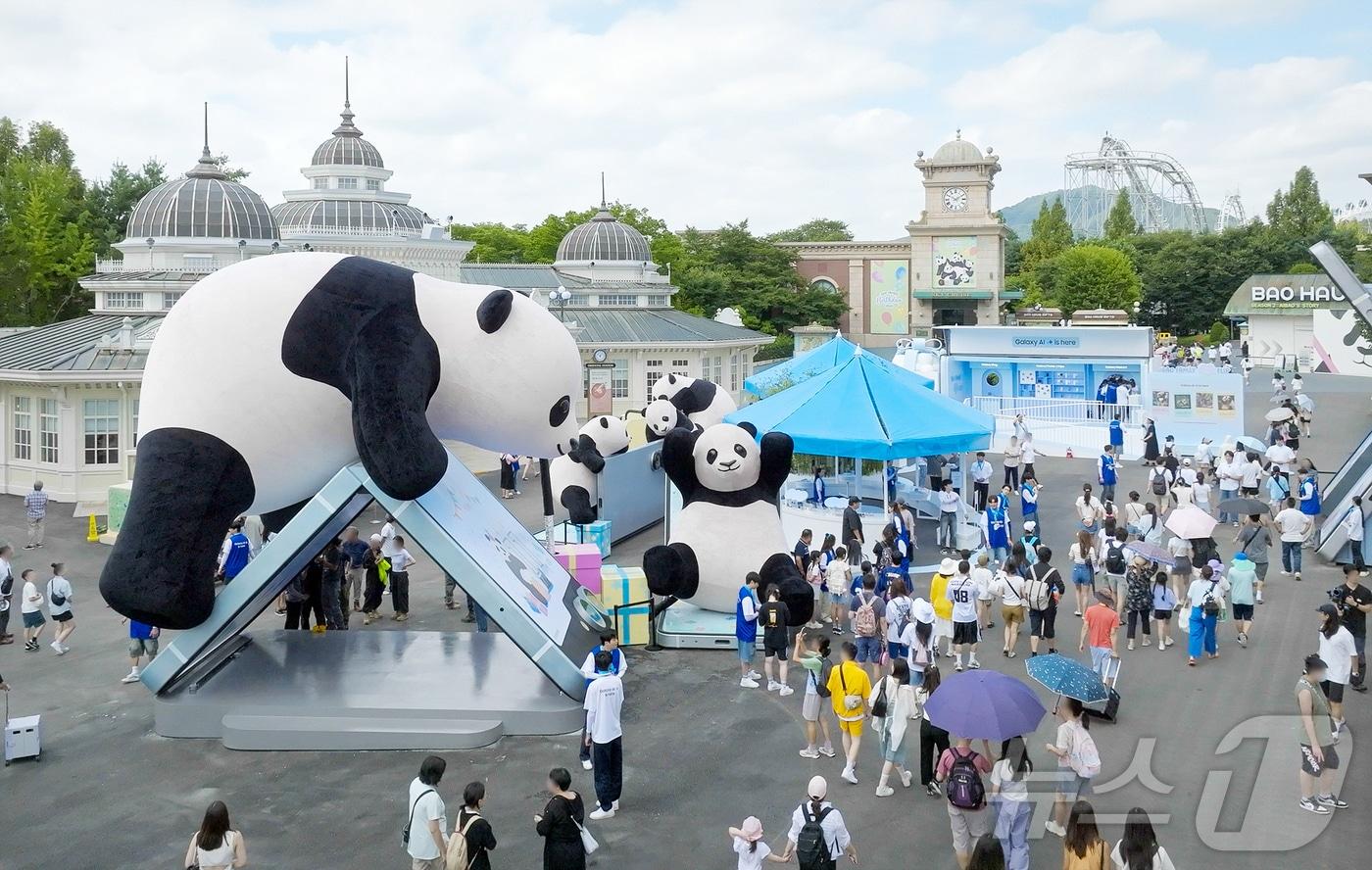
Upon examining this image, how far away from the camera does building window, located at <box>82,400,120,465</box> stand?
2212 centimetres

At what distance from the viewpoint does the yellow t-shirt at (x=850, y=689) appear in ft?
29.3

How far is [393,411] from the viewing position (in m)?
9.72

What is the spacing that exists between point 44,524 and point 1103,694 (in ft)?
63.2

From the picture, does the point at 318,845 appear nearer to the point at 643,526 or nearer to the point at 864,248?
the point at 643,526

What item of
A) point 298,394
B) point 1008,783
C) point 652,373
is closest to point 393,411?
point 298,394

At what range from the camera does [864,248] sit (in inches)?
2488

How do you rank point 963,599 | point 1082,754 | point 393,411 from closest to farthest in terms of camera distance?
point 1082,754 < point 393,411 < point 963,599

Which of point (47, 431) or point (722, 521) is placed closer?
point (722, 521)

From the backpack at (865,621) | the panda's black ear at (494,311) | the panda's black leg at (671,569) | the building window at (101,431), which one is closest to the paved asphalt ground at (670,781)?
the panda's black leg at (671,569)

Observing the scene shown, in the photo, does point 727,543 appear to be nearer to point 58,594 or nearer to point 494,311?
point 494,311

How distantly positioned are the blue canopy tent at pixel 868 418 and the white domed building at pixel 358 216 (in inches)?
632

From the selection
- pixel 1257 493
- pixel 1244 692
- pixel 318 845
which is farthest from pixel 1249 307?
pixel 318 845

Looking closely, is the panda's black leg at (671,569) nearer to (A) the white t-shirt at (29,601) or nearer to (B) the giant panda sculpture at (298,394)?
(B) the giant panda sculpture at (298,394)

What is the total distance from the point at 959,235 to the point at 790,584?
51378 mm
